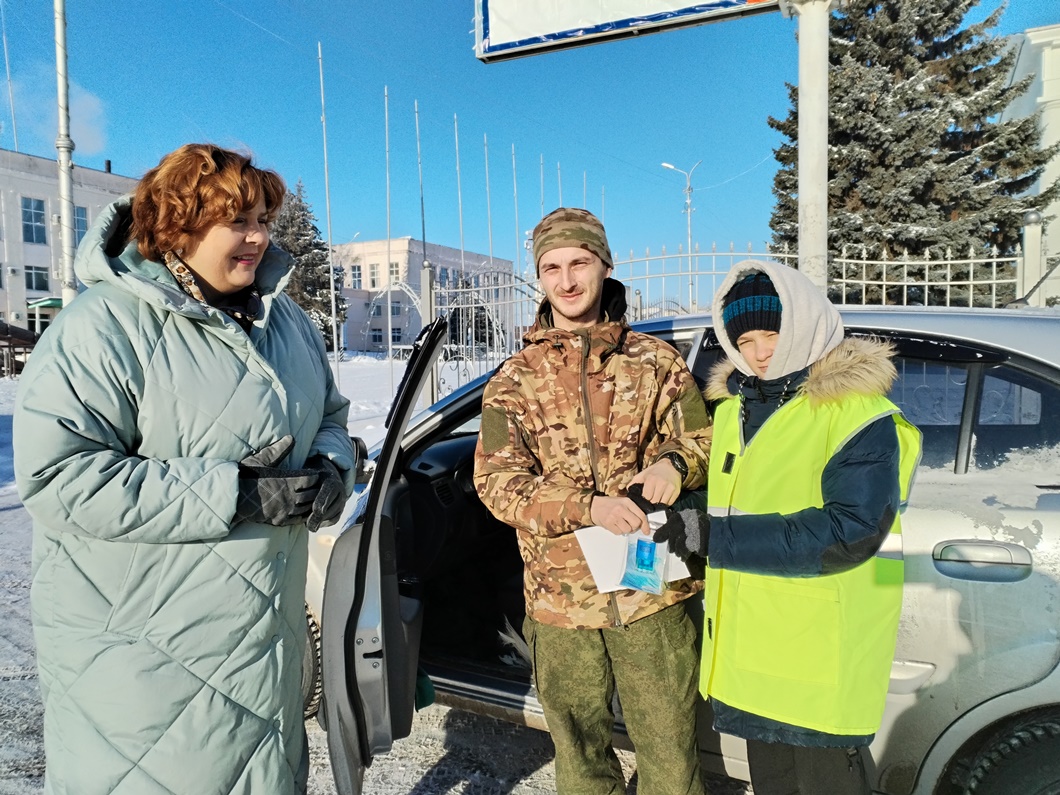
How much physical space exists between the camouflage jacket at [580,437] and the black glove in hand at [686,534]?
7.7 inches

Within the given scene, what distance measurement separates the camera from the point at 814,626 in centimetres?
149

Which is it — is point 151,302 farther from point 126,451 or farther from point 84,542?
point 84,542

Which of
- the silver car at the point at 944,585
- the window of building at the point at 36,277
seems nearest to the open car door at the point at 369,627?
the silver car at the point at 944,585

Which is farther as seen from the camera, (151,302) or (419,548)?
(419,548)

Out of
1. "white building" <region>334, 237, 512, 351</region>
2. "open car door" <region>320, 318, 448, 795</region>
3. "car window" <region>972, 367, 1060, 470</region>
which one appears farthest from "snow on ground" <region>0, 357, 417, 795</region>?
"white building" <region>334, 237, 512, 351</region>

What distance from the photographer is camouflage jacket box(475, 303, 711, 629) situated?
1.79 meters

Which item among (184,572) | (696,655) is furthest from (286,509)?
(696,655)

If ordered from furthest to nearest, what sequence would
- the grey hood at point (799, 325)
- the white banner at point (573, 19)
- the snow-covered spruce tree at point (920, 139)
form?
the snow-covered spruce tree at point (920, 139) → the white banner at point (573, 19) → the grey hood at point (799, 325)

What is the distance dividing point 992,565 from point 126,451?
1.97 metres

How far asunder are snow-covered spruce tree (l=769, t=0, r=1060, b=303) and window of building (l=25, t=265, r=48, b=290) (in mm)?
35832

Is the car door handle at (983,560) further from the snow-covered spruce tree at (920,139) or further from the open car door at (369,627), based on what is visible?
the snow-covered spruce tree at (920,139)

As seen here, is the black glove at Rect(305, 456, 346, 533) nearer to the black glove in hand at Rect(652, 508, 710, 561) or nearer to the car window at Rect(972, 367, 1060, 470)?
the black glove in hand at Rect(652, 508, 710, 561)

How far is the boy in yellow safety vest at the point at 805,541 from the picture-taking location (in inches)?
56.3

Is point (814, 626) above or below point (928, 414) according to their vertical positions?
below
